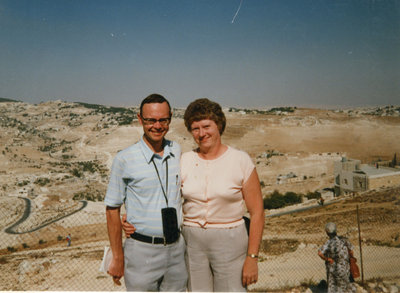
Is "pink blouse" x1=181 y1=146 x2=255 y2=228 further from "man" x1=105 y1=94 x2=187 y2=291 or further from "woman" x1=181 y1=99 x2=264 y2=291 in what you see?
"man" x1=105 y1=94 x2=187 y2=291

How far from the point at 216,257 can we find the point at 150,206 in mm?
650

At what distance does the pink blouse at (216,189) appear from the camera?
217 cm

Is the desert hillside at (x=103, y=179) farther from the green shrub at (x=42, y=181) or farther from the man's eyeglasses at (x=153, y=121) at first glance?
the man's eyeglasses at (x=153, y=121)

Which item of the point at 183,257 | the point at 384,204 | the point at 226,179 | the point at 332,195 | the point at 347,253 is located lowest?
the point at 332,195

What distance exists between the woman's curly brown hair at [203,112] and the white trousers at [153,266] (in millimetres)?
974

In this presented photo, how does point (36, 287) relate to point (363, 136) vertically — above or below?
below

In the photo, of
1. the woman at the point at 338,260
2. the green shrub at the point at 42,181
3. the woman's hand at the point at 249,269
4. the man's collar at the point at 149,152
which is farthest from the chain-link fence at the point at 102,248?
the green shrub at the point at 42,181

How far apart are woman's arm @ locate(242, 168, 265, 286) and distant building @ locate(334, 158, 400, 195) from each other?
20.1 m

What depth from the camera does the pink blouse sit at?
217 cm

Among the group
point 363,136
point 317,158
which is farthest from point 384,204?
point 363,136

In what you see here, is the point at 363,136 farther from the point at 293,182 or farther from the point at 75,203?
the point at 75,203

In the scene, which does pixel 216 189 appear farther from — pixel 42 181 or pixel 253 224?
pixel 42 181

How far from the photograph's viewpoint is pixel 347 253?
3775mm

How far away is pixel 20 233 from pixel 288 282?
11.5 m
